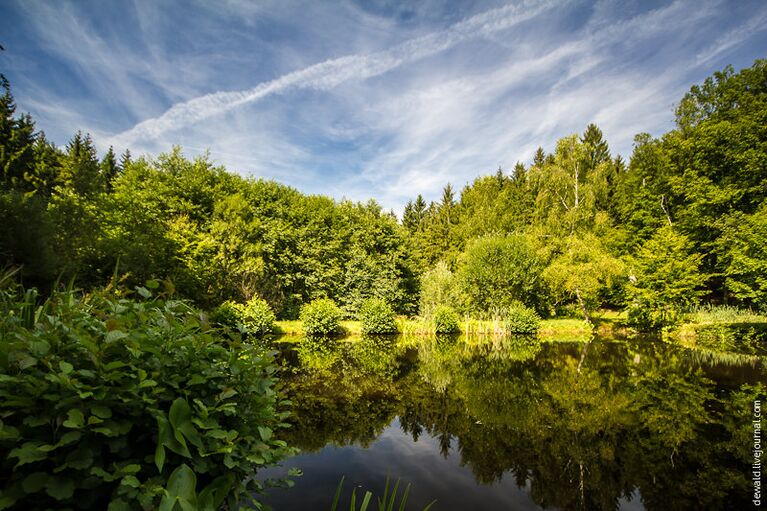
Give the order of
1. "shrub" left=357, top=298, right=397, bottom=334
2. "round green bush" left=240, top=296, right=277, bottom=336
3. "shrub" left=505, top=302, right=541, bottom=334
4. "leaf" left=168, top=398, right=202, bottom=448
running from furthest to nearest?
"shrub" left=357, top=298, right=397, bottom=334, "shrub" left=505, top=302, right=541, bottom=334, "round green bush" left=240, top=296, right=277, bottom=336, "leaf" left=168, top=398, right=202, bottom=448

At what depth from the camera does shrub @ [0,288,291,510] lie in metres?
1.38

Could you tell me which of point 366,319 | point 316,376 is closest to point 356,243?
point 366,319

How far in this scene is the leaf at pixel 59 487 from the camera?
1.35 meters

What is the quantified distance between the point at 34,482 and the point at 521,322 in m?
21.0

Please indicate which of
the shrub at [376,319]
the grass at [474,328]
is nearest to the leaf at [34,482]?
the grass at [474,328]

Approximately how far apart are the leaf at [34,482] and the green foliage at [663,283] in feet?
80.7

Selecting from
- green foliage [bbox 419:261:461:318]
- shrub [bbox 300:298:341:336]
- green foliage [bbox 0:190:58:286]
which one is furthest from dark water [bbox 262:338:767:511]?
green foliage [bbox 419:261:461:318]

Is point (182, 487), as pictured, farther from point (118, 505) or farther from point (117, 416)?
point (117, 416)

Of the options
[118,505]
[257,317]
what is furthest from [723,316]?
[118,505]

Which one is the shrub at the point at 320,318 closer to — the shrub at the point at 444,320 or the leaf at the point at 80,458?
the shrub at the point at 444,320

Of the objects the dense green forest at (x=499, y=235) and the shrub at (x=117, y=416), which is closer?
the shrub at (x=117, y=416)

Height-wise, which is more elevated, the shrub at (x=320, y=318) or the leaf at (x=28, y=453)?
the leaf at (x=28, y=453)

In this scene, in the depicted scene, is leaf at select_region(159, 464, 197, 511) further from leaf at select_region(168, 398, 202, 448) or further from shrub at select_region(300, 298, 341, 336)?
shrub at select_region(300, 298, 341, 336)

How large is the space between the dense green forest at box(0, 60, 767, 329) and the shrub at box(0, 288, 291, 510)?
14433 millimetres
